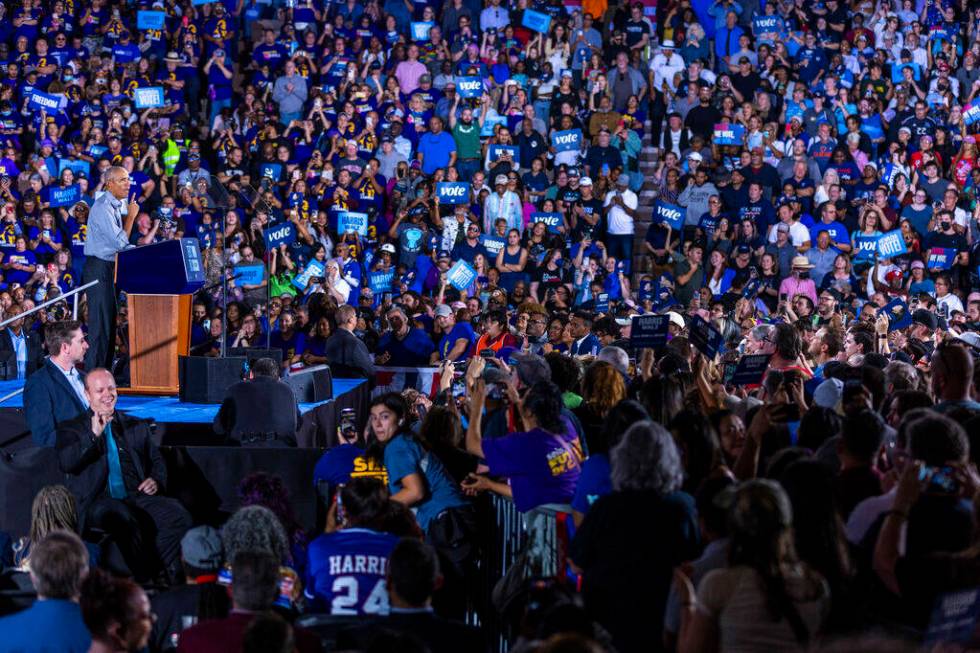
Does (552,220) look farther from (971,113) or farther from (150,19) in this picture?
(150,19)

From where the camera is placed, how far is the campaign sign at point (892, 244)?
15672 mm

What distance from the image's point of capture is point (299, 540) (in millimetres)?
7301

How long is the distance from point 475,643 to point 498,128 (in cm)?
1454

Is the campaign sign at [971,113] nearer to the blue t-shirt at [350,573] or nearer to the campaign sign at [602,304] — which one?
the campaign sign at [602,304]

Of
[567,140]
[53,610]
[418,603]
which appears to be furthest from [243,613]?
[567,140]

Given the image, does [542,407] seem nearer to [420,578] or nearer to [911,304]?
[420,578]

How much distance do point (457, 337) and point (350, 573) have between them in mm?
8888

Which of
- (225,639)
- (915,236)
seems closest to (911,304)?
(915,236)

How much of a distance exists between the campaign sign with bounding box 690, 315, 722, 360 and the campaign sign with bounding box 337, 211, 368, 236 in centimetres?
994

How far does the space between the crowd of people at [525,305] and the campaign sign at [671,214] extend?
0.05 metres

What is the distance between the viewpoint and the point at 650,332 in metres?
7.72

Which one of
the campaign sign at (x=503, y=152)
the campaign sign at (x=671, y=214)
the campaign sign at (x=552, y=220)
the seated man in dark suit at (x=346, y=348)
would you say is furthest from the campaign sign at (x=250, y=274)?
the campaign sign at (x=671, y=214)

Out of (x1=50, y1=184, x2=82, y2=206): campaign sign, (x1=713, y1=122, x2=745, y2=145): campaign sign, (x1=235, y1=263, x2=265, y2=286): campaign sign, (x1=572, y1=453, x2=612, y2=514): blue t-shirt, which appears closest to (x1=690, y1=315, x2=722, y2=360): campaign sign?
(x1=572, y1=453, x2=612, y2=514): blue t-shirt

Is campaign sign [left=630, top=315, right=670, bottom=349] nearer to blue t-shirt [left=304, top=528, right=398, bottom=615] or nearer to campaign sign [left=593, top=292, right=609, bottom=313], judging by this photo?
blue t-shirt [left=304, top=528, right=398, bottom=615]
